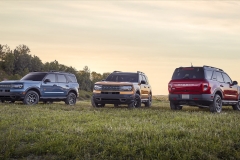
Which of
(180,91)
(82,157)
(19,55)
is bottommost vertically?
(82,157)

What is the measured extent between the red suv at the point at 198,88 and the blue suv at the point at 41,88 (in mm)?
6988

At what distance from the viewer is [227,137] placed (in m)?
7.68

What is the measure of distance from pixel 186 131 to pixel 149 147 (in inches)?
71.0

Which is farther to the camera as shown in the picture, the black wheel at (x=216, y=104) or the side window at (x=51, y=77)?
the side window at (x=51, y=77)

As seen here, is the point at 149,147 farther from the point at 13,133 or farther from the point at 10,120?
the point at 10,120

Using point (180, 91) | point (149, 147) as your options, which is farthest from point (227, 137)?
point (180, 91)

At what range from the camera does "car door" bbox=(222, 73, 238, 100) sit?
16.8m

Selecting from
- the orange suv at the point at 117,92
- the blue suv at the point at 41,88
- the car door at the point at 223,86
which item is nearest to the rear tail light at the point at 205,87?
the car door at the point at 223,86

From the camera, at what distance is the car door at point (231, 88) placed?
16812mm

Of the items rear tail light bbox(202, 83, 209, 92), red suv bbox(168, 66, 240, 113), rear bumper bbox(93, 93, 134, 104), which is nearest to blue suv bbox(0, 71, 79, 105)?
rear bumper bbox(93, 93, 134, 104)

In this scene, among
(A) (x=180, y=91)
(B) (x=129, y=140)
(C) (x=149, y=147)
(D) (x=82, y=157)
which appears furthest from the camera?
(A) (x=180, y=91)

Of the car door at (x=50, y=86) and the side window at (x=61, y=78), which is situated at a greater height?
the side window at (x=61, y=78)

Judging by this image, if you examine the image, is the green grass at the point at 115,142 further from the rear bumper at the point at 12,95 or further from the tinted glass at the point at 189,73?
the rear bumper at the point at 12,95

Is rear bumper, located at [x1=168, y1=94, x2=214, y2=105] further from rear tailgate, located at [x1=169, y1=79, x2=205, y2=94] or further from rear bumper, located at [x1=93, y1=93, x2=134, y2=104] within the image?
rear bumper, located at [x1=93, y1=93, x2=134, y2=104]
